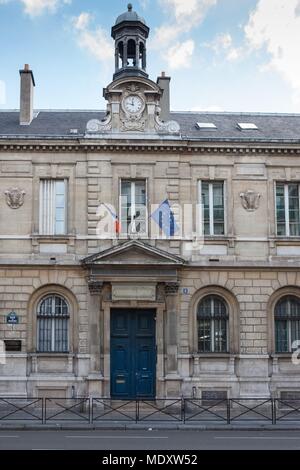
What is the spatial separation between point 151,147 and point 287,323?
759 cm

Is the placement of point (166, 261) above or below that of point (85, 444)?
above

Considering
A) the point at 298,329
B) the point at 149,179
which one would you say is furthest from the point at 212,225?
the point at 298,329

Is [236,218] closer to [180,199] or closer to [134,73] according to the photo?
[180,199]

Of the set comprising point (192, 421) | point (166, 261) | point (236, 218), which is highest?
point (236, 218)

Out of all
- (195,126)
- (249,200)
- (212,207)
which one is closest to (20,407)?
(212,207)

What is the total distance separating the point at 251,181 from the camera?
1009 inches

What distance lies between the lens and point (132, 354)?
24516mm

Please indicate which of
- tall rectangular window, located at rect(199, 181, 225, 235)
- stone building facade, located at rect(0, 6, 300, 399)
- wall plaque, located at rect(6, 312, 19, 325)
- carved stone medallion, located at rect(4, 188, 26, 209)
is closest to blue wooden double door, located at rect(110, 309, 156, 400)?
stone building facade, located at rect(0, 6, 300, 399)

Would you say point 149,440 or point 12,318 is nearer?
point 149,440

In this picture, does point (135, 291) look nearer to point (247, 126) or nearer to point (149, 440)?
point (149, 440)

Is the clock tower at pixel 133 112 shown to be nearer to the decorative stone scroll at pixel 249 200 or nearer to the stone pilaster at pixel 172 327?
the decorative stone scroll at pixel 249 200

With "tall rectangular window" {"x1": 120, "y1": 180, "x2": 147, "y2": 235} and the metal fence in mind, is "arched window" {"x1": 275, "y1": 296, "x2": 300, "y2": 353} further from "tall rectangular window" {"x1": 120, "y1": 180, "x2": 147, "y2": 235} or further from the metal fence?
"tall rectangular window" {"x1": 120, "y1": 180, "x2": 147, "y2": 235}
